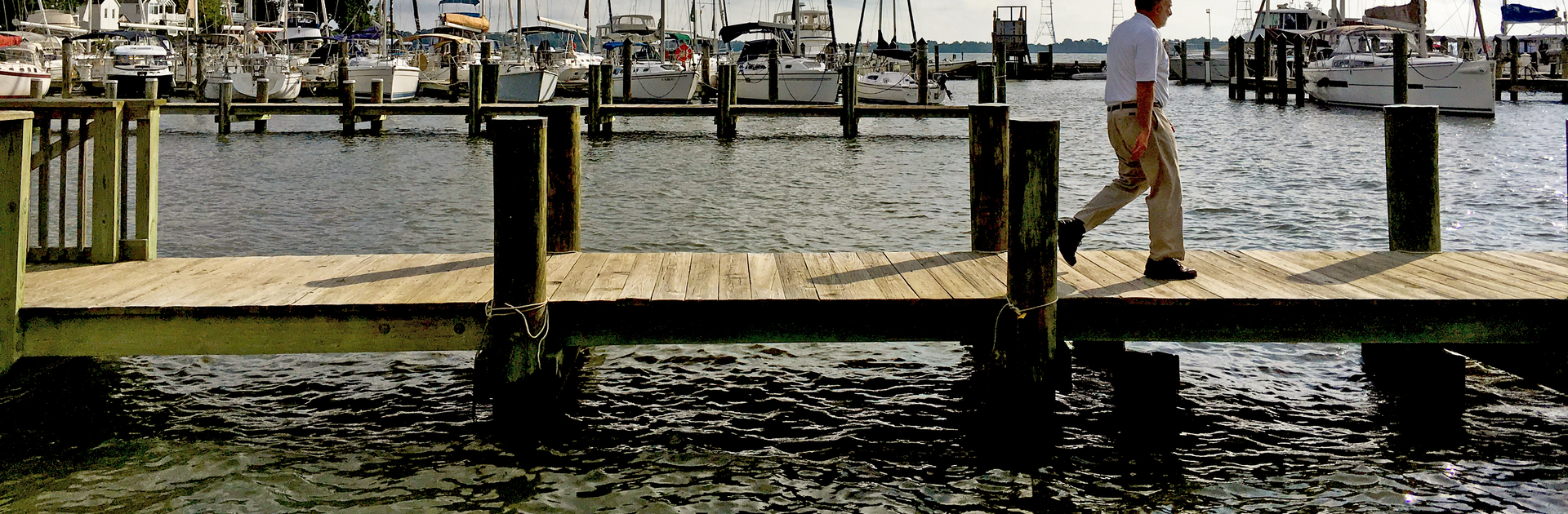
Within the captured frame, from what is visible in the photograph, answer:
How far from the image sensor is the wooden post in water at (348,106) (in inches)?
1006

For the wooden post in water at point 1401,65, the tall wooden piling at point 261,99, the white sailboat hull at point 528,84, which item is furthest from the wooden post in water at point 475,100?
the wooden post in water at point 1401,65

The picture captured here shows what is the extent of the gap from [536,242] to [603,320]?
0.49 m

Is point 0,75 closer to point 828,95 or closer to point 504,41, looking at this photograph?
point 828,95

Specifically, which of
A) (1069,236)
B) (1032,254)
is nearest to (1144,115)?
(1069,236)

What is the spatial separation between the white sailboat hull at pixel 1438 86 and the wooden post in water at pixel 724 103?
20.1m

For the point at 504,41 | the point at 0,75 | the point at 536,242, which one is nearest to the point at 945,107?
the point at 536,242

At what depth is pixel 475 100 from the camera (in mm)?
25609

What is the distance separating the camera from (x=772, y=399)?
6.83 metres

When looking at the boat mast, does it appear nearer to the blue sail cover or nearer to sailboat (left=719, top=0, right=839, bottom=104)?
sailboat (left=719, top=0, right=839, bottom=104)

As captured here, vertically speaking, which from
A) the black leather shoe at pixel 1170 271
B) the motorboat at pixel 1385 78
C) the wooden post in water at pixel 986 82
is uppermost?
the motorboat at pixel 1385 78

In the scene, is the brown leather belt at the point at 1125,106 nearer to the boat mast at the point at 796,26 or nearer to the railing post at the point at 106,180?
the railing post at the point at 106,180

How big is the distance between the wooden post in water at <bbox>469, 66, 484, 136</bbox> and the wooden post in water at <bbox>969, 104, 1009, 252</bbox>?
773 inches

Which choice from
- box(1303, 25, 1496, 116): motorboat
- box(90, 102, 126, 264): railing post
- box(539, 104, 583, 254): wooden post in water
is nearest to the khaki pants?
box(539, 104, 583, 254): wooden post in water

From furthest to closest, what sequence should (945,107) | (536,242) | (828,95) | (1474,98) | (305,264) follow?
(828,95) < (1474,98) < (945,107) < (305,264) < (536,242)
